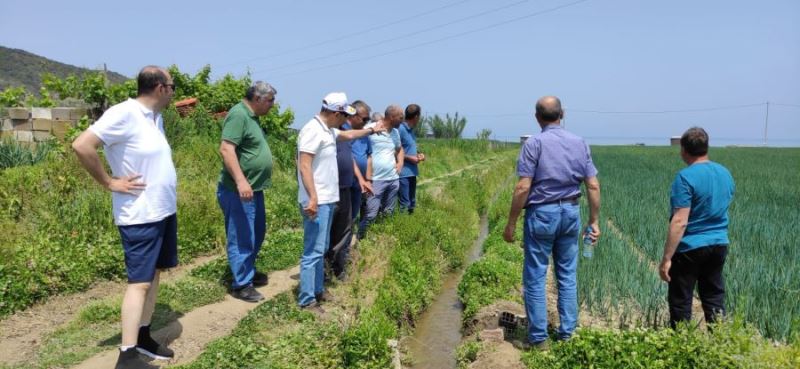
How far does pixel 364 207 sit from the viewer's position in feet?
21.7

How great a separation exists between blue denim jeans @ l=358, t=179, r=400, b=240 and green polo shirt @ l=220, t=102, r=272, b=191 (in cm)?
188

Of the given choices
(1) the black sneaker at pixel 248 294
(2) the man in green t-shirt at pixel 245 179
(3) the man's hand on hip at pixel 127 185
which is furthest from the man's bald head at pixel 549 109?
(1) the black sneaker at pixel 248 294

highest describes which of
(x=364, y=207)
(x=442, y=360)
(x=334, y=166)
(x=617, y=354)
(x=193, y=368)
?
(x=334, y=166)

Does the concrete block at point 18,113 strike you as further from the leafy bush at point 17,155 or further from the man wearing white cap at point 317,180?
the man wearing white cap at point 317,180

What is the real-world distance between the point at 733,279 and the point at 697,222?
4.81ft

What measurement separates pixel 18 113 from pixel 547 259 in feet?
30.8

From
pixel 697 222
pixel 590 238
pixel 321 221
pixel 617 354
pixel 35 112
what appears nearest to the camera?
pixel 617 354

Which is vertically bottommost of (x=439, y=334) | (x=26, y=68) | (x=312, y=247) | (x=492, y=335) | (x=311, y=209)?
(x=439, y=334)

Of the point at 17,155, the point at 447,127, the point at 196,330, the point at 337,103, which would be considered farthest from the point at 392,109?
Result: the point at 447,127

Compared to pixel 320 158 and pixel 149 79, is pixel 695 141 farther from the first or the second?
pixel 149 79

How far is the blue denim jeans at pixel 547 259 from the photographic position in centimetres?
392

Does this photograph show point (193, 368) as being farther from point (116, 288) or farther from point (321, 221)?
point (116, 288)

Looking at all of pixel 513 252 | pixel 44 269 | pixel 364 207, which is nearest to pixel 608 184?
pixel 513 252

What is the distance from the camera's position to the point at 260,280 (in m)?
5.50
